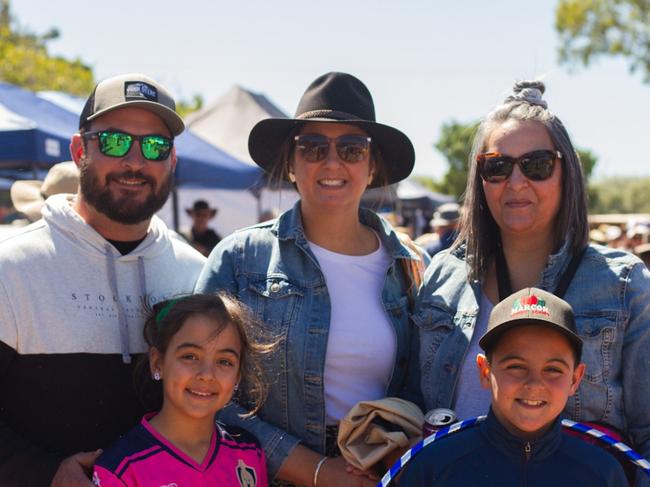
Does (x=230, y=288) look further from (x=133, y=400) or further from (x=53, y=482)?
(x=53, y=482)

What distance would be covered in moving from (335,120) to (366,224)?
620 millimetres

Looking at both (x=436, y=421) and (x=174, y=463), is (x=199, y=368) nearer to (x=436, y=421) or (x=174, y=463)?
(x=174, y=463)

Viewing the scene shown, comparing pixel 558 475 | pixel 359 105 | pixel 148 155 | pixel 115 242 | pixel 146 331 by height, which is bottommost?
pixel 558 475

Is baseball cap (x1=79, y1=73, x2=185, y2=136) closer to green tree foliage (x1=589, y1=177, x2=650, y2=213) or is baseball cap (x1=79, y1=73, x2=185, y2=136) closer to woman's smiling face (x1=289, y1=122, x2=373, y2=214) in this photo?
woman's smiling face (x1=289, y1=122, x2=373, y2=214)

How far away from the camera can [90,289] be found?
309cm

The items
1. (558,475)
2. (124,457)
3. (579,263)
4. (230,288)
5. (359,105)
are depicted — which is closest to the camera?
(558,475)

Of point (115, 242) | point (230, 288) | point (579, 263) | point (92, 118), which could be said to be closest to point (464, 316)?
point (579, 263)

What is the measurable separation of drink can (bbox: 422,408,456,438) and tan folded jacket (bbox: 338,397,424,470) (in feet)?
0.20

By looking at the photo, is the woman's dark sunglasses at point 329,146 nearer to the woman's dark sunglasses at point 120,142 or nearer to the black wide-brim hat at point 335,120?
the black wide-brim hat at point 335,120

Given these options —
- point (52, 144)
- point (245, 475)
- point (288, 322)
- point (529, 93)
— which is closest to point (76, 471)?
point (245, 475)

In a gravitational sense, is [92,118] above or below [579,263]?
above

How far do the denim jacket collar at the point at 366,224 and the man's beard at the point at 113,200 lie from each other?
1.88 ft

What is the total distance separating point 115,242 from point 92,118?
21.6 inches

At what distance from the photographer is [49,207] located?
321 cm
